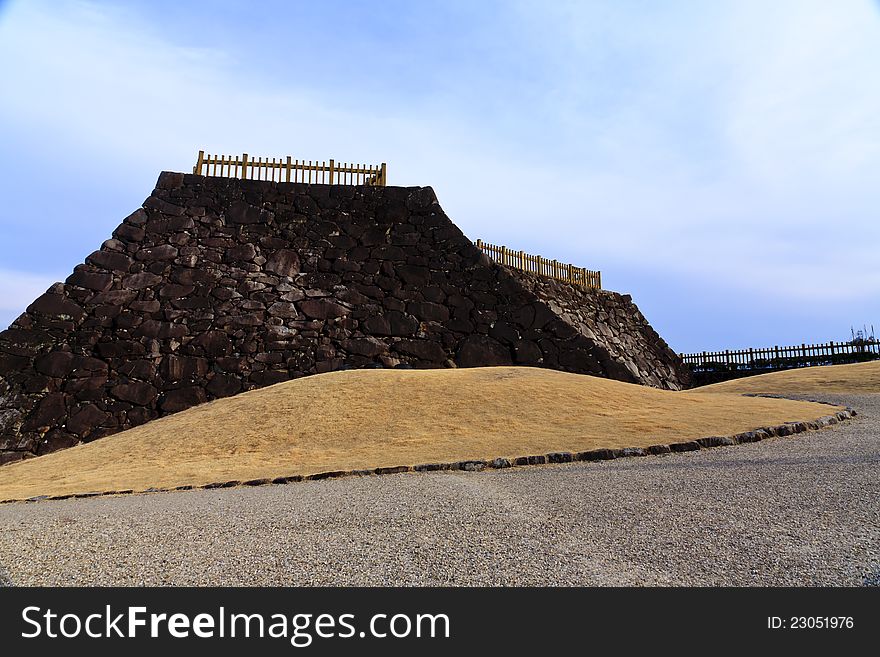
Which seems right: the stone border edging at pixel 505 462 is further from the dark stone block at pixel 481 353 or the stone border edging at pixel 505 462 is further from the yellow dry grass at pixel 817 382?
the yellow dry grass at pixel 817 382

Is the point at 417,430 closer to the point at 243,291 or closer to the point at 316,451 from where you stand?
the point at 316,451

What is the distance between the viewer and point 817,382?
16562mm

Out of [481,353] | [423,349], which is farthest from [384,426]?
[481,353]

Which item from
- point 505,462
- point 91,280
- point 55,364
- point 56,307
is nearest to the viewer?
point 505,462

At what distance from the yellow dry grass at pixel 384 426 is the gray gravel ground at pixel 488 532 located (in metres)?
2.10

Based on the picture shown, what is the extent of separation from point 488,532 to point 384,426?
629 cm

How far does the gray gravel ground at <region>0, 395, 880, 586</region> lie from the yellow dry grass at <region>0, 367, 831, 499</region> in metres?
2.10

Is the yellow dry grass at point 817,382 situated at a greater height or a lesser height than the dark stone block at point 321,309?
lesser

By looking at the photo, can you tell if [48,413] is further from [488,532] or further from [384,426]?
[488,532]

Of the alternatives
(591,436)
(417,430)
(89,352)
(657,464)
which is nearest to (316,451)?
(417,430)

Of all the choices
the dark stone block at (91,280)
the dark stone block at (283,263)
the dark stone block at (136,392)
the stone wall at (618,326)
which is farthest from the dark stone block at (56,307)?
the stone wall at (618,326)

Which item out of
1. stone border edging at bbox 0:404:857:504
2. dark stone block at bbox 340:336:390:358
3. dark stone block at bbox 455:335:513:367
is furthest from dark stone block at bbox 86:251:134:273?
stone border edging at bbox 0:404:857:504

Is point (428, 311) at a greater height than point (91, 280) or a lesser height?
lesser

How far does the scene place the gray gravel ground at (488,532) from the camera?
3229mm
